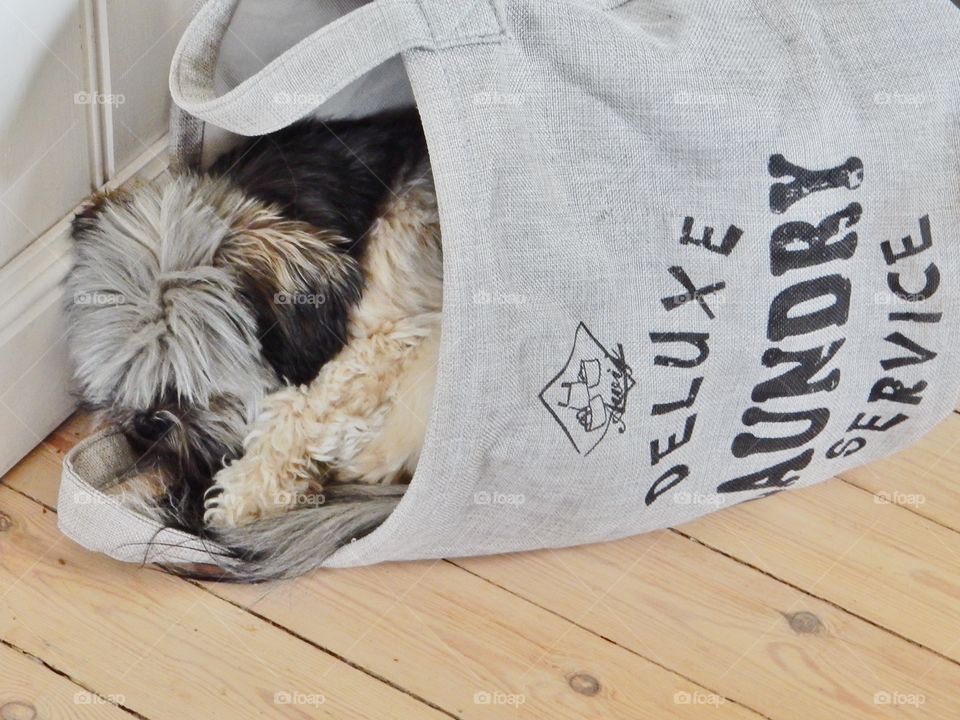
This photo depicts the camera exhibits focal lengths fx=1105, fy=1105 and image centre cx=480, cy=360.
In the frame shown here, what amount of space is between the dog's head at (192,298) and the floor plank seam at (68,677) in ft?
0.89

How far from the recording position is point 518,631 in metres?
1.28

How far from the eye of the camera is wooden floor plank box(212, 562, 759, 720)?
4.02 ft

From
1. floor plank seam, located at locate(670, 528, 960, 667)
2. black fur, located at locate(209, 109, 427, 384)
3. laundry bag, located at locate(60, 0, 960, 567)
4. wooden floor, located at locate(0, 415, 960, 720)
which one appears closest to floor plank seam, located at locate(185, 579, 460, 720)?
wooden floor, located at locate(0, 415, 960, 720)

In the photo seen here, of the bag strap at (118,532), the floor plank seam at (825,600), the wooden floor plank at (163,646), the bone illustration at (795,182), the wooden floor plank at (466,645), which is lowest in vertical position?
the floor plank seam at (825,600)

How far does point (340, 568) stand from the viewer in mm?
1318

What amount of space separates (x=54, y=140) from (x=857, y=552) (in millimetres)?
1100

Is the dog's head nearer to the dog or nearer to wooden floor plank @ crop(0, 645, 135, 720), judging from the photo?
the dog

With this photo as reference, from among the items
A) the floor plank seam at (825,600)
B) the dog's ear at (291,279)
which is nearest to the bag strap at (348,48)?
the dog's ear at (291,279)

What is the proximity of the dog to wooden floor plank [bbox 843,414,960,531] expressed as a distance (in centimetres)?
62

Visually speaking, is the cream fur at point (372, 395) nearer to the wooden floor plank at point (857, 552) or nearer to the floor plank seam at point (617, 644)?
the floor plank seam at point (617, 644)

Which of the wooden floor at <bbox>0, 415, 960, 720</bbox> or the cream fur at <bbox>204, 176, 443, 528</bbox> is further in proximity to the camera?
the cream fur at <bbox>204, 176, 443, 528</bbox>

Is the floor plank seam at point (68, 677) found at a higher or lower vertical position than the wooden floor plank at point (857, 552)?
higher

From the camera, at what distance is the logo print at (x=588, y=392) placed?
1146mm

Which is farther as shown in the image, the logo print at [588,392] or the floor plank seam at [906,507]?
the floor plank seam at [906,507]
